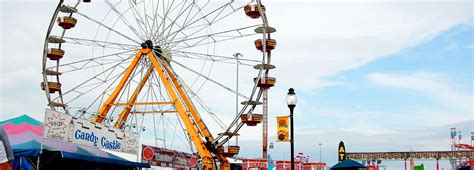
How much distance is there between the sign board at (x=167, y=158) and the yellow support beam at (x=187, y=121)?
1.56m

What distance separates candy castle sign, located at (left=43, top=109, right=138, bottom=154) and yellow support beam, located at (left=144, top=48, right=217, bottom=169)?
783 cm

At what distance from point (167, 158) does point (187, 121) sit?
487cm

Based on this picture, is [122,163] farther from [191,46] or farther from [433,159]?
[433,159]

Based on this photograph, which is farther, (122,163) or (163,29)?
(163,29)

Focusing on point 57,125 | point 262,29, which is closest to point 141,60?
point 262,29

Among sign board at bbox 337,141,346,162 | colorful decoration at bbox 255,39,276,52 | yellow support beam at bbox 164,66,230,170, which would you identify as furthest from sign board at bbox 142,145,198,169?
sign board at bbox 337,141,346,162

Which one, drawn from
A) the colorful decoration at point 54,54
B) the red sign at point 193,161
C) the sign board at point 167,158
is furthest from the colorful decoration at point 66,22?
the red sign at point 193,161

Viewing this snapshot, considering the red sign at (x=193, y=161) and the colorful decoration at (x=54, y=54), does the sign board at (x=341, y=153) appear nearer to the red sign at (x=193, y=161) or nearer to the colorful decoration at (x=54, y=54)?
the red sign at (x=193, y=161)

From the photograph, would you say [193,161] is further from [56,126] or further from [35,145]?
[35,145]

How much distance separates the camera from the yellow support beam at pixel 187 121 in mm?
31094

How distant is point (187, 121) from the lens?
3150cm

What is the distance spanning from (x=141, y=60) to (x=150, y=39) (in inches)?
54.1

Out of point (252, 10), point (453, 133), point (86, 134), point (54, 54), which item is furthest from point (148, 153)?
point (453, 133)

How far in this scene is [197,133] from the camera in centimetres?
3186
